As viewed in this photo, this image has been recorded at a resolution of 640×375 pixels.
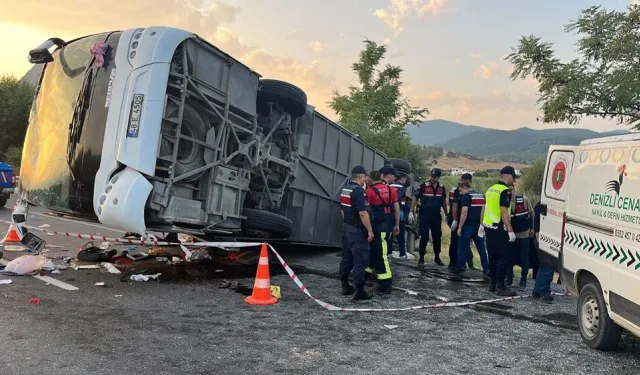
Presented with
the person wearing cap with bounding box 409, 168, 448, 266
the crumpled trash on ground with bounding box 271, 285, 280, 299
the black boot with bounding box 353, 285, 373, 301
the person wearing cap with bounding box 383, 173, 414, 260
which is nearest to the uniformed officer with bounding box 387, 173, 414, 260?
the person wearing cap with bounding box 383, 173, 414, 260

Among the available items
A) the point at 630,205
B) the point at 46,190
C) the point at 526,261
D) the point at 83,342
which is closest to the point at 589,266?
the point at 630,205

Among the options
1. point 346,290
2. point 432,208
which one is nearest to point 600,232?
point 346,290

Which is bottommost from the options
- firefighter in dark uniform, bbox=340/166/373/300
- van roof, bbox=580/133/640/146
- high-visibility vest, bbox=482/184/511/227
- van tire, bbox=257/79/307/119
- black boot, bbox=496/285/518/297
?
black boot, bbox=496/285/518/297

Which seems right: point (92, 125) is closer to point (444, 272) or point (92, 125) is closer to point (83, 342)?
point (83, 342)

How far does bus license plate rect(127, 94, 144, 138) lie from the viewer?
5.05 meters

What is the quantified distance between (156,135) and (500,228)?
4554 millimetres

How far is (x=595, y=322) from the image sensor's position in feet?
14.4

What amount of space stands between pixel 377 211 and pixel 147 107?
3148 millimetres

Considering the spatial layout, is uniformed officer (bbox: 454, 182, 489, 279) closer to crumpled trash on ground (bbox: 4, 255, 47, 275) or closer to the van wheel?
the van wheel

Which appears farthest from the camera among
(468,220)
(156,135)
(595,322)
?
(468,220)

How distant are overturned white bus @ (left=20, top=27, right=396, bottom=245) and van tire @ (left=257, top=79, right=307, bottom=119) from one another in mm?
15

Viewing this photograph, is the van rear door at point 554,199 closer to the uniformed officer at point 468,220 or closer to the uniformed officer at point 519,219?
the uniformed officer at point 519,219

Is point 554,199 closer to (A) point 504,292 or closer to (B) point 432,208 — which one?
(A) point 504,292

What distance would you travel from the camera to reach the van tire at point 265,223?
20.7 ft
